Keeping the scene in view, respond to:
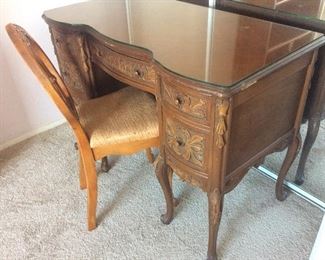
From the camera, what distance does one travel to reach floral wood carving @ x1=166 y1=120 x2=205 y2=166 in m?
1.07

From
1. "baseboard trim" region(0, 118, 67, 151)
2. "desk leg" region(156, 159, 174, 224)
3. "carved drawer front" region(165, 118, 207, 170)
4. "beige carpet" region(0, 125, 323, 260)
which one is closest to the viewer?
"carved drawer front" region(165, 118, 207, 170)

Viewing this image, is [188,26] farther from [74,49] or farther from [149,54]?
[74,49]

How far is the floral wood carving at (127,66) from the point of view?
1.19 metres

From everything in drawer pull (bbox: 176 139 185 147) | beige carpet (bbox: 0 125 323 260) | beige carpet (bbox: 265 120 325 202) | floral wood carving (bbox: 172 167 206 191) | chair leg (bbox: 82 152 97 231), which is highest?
drawer pull (bbox: 176 139 185 147)

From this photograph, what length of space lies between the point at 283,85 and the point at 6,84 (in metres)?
1.45

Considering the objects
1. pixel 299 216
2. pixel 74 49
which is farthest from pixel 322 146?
pixel 74 49

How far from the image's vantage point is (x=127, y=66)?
1255 mm

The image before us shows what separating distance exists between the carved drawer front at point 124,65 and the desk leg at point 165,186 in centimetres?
31

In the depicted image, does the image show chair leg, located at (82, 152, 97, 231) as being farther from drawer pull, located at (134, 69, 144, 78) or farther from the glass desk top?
the glass desk top

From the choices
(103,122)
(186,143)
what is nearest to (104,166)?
(103,122)

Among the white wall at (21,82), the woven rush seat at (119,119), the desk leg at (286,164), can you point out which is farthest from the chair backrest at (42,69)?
the desk leg at (286,164)

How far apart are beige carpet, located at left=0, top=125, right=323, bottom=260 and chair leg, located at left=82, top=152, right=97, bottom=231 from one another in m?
0.06

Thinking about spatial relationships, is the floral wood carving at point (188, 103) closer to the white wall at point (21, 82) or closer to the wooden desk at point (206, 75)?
the wooden desk at point (206, 75)

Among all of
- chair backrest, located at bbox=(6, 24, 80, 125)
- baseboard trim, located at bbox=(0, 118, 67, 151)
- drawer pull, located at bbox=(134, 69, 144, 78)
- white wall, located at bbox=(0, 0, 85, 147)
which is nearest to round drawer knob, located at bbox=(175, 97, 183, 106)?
drawer pull, located at bbox=(134, 69, 144, 78)
